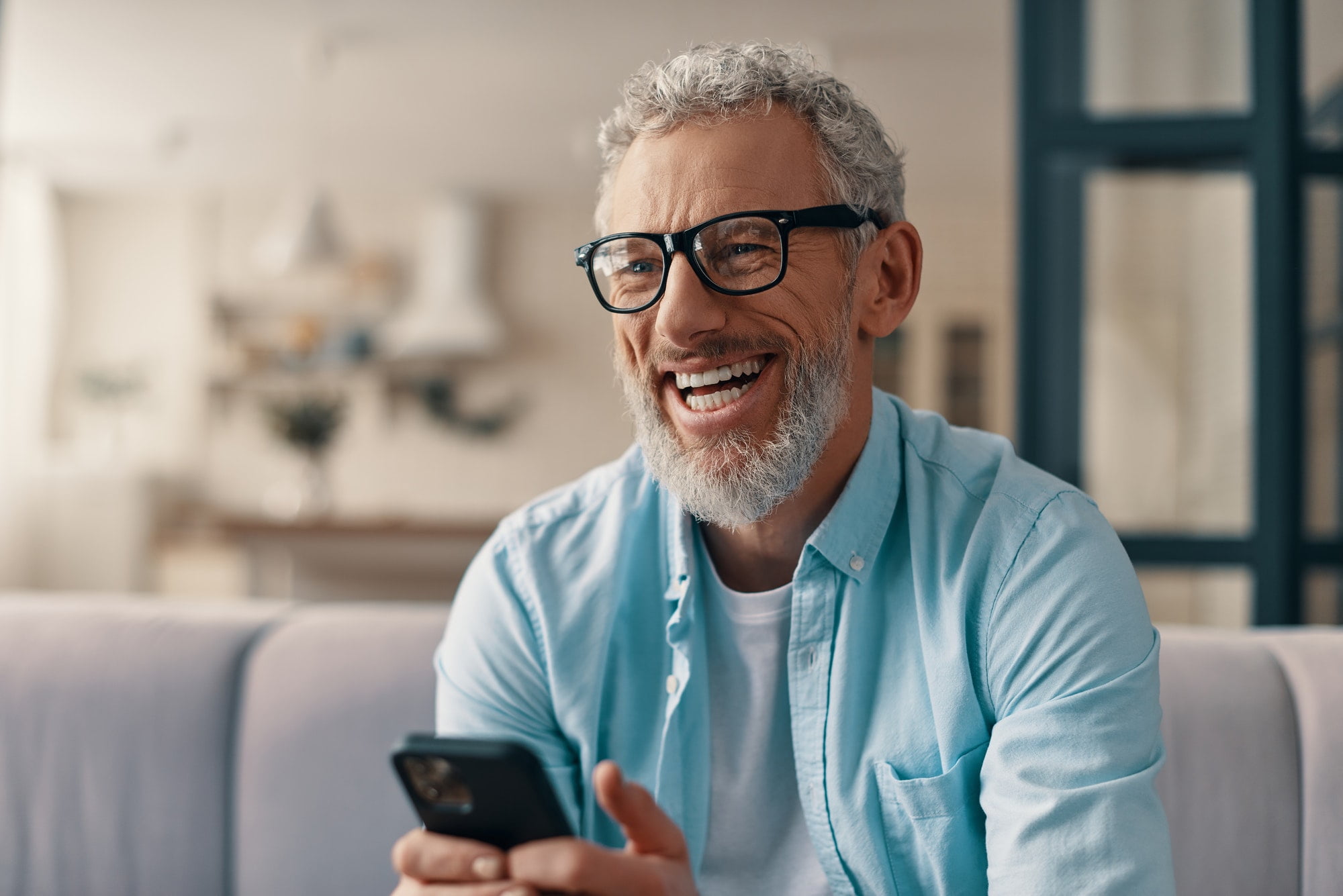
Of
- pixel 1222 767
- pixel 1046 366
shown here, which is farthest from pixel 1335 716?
pixel 1046 366

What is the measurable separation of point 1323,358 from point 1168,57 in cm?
68

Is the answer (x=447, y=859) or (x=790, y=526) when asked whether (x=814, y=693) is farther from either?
(x=447, y=859)

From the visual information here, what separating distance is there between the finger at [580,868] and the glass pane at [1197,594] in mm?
1690

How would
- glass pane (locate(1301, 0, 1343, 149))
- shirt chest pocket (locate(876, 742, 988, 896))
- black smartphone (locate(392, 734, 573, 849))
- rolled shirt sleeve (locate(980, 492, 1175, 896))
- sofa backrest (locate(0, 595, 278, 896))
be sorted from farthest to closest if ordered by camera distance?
glass pane (locate(1301, 0, 1343, 149))
sofa backrest (locate(0, 595, 278, 896))
shirt chest pocket (locate(876, 742, 988, 896))
rolled shirt sleeve (locate(980, 492, 1175, 896))
black smartphone (locate(392, 734, 573, 849))

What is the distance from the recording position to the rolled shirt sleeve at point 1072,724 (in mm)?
812

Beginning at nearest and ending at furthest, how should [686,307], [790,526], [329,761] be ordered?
[686,307] < [790,526] < [329,761]

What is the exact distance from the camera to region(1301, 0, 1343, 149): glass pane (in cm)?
204

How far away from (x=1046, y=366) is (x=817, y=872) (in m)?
1.42

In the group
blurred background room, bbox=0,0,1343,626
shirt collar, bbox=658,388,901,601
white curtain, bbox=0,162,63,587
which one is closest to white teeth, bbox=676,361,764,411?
shirt collar, bbox=658,388,901,601

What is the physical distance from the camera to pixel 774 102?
102 centimetres

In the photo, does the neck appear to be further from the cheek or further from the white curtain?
the white curtain

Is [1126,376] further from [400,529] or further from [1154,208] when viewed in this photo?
[400,529]

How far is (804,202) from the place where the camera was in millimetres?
1016

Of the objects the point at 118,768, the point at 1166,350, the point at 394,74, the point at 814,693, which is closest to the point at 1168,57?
the point at 1166,350
